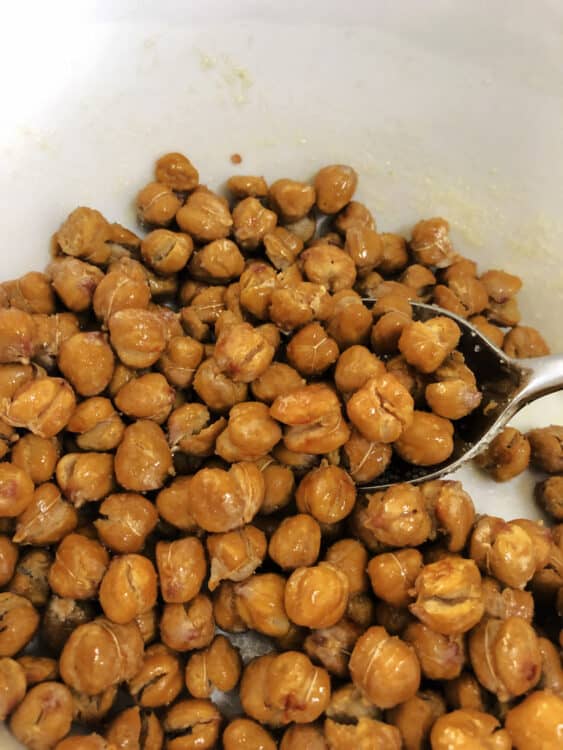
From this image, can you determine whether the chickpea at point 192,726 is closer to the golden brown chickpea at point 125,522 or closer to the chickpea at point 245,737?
the chickpea at point 245,737

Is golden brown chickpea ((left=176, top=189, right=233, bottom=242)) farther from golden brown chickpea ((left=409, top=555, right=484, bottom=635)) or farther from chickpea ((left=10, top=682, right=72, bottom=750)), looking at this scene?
chickpea ((left=10, top=682, right=72, bottom=750))

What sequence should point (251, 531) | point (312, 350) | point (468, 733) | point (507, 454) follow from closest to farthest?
point (468, 733) < point (251, 531) < point (312, 350) < point (507, 454)

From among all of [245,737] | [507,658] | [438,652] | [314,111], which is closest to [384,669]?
[438,652]

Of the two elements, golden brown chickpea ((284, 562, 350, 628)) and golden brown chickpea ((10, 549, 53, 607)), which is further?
golden brown chickpea ((10, 549, 53, 607))

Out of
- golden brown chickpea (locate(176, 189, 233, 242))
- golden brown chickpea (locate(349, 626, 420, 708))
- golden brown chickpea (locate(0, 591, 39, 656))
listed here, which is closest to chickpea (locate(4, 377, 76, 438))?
golden brown chickpea (locate(0, 591, 39, 656))

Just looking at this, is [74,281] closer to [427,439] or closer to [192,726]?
[427,439]

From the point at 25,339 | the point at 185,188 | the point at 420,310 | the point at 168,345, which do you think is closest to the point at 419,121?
the point at 420,310

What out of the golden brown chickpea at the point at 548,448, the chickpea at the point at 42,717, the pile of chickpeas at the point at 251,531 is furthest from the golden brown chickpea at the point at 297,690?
the golden brown chickpea at the point at 548,448

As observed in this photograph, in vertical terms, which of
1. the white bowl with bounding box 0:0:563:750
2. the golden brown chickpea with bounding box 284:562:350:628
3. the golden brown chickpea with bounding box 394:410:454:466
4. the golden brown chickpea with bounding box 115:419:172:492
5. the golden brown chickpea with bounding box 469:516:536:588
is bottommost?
the golden brown chickpea with bounding box 284:562:350:628
